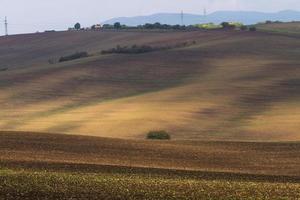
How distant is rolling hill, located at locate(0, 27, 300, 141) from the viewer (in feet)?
144

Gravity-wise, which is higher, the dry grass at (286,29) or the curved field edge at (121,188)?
the curved field edge at (121,188)

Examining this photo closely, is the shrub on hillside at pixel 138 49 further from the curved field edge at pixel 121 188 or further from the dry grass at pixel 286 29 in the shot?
the curved field edge at pixel 121 188

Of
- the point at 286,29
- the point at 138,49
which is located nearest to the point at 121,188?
the point at 138,49

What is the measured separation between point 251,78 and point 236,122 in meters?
22.2

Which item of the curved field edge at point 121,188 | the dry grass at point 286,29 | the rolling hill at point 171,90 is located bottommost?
the rolling hill at point 171,90

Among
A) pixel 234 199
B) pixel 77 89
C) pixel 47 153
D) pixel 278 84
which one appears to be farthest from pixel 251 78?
pixel 234 199

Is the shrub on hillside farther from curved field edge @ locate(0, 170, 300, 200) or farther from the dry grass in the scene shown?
curved field edge @ locate(0, 170, 300, 200)

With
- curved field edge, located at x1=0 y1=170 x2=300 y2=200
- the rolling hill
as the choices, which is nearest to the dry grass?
the rolling hill

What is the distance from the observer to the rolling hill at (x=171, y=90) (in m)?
43.8

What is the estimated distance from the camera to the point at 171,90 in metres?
63.6

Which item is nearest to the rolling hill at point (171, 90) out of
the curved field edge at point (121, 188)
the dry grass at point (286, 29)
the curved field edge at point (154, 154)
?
the dry grass at point (286, 29)

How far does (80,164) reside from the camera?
1834cm

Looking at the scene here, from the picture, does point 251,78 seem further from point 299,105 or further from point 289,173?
point 289,173

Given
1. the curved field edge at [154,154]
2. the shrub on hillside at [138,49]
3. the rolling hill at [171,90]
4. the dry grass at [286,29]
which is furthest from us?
the dry grass at [286,29]
